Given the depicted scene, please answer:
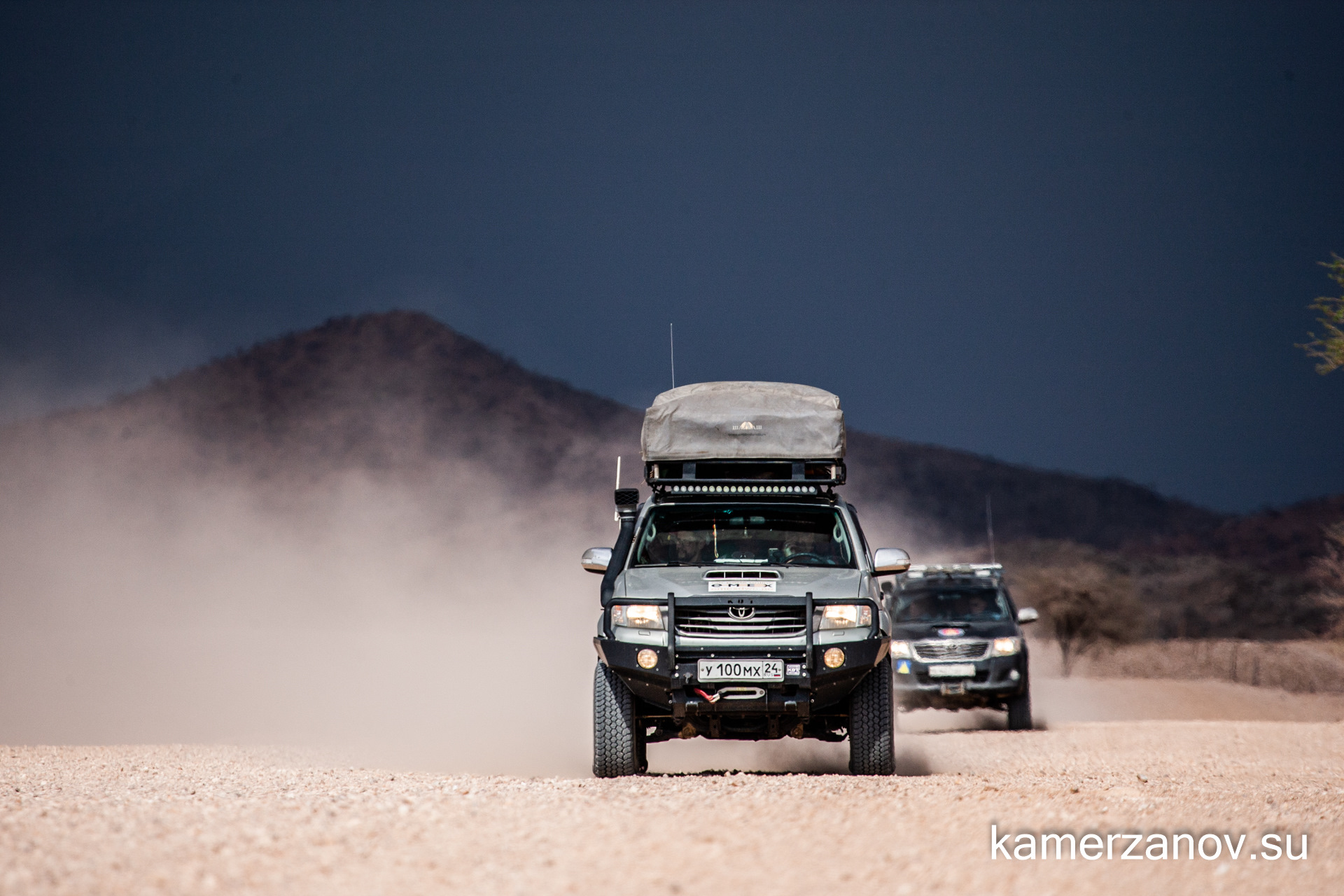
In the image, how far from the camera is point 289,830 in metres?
5.68

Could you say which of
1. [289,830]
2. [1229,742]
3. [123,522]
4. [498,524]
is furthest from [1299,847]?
[498,524]

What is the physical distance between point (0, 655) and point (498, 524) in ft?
106

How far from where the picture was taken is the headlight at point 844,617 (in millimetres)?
8656

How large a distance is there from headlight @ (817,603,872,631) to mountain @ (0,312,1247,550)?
5304 centimetres

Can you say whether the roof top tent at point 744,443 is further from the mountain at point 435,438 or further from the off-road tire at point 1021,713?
the mountain at point 435,438

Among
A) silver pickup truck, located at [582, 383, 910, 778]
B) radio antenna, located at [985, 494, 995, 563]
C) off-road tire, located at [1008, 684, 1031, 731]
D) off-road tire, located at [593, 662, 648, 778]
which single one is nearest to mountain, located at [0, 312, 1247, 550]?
radio antenna, located at [985, 494, 995, 563]

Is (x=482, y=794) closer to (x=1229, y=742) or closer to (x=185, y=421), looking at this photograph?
(x=1229, y=742)

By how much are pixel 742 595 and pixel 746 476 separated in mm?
1813

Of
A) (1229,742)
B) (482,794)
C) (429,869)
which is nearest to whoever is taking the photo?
(429,869)

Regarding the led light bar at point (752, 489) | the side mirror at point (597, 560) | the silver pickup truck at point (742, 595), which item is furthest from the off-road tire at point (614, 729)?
the led light bar at point (752, 489)

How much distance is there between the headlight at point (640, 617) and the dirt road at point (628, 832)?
106 cm

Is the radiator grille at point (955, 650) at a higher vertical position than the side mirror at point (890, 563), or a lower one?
lower

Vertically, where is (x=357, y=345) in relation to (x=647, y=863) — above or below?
above

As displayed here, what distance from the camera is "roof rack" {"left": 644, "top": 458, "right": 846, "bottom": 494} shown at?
32.6 feet
